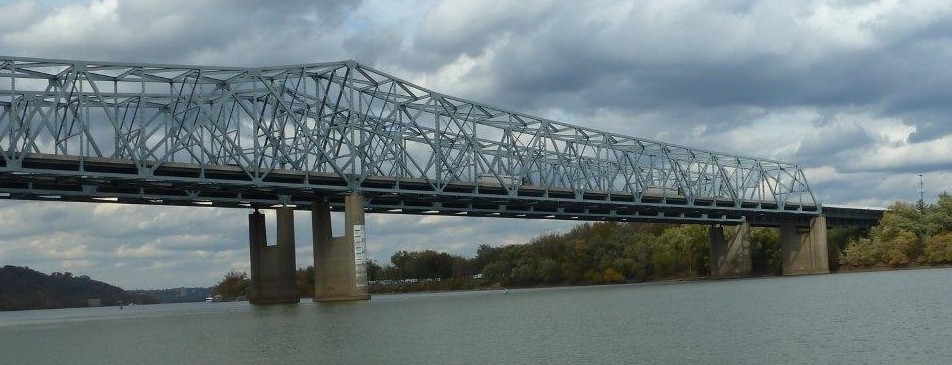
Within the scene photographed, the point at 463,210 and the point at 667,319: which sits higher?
the point at 463,210

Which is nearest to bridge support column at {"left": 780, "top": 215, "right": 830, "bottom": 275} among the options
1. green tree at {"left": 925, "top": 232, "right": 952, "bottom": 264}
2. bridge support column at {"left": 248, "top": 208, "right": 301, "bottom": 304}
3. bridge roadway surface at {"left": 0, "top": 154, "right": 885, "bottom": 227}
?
bridge roadway surface at {"left": 0, "top": 154, "right": 885, "bottom": 227}

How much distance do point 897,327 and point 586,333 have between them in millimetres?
12661

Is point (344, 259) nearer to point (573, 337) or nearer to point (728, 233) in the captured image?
point (573, 337)

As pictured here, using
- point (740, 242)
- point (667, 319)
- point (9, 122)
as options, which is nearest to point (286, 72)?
point (9, 122)

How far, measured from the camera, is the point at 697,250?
182m

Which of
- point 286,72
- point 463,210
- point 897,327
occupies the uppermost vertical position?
point 286,72

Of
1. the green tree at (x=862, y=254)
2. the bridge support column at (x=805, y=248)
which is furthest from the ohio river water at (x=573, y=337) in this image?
the bridge support column at (x=805, y=248)

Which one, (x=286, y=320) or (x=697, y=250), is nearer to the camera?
(x=286, y=320)

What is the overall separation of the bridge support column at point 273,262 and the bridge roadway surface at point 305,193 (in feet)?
7.62

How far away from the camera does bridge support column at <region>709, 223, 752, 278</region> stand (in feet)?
547

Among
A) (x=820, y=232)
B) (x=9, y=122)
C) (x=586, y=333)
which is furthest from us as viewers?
(x=820, y=232)

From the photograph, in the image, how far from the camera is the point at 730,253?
169m

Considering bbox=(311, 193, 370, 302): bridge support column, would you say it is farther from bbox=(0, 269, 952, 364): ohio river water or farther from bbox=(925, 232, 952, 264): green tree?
bbox=(925, 232, 952, 264): green tree

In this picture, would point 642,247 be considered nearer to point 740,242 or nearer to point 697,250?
point 697,250
